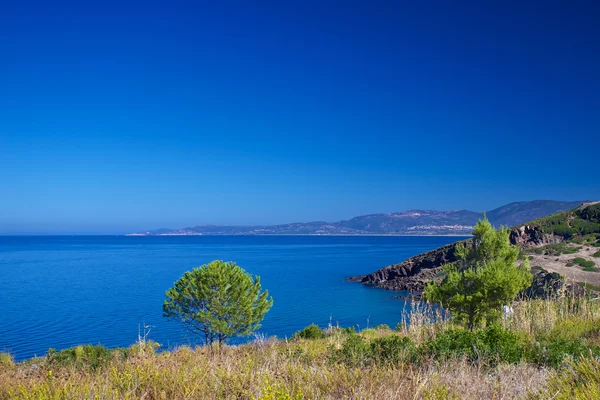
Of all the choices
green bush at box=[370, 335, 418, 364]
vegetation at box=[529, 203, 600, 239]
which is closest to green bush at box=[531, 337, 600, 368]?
green bush at box=[370, 335, 418, 364]

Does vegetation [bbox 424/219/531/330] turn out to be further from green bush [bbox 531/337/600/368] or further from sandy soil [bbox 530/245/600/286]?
sandy soil [bbox 530/245/600/286]

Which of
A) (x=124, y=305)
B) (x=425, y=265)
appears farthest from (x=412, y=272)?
(x=124, y=305)

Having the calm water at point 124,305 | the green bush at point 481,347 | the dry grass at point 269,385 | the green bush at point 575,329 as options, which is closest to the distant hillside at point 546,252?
the calm water at point 124,305

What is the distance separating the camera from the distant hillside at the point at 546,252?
52.5 metres

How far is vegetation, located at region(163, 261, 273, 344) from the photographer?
72.8ft

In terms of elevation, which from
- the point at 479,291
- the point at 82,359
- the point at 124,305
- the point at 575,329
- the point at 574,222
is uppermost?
the point at 574,222

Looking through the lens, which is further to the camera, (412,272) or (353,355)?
(412,272)

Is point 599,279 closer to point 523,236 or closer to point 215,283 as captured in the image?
point 523,236

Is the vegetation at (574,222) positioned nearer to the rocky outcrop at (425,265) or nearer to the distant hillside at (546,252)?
the distant hillside at (546,252)

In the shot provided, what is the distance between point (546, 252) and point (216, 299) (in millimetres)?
50162

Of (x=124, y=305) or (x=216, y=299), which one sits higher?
(x=216, y=299)

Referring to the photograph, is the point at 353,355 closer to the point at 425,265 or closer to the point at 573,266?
the point at 573,266

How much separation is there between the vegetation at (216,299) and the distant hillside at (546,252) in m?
37.2

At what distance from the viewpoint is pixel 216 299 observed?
22.3m
